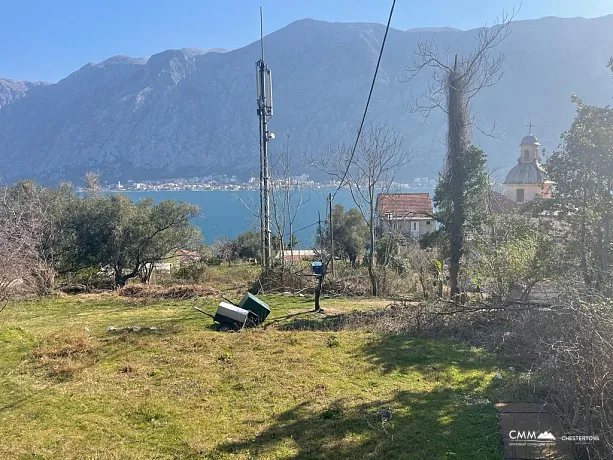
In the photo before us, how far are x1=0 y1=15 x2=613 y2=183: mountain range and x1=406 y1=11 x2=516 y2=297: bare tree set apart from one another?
6012 centimetres

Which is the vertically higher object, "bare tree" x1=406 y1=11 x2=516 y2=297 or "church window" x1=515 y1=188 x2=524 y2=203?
"bare tree" x1=406 y1=11 x2=516 y2=297

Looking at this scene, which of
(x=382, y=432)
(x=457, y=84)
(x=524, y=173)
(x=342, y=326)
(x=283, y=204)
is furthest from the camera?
(x=524, y=173)

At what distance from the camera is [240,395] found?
17.9 feet

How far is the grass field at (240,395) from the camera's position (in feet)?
13.6

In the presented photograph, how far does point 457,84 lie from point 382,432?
36.4 feet

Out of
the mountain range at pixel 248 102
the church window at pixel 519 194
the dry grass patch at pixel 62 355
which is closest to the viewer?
the dry grass patch at pixel 62 355

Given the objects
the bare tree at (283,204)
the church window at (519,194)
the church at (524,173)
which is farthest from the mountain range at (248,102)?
the bare tree at (283,204)

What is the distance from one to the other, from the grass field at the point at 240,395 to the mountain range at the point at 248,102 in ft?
225

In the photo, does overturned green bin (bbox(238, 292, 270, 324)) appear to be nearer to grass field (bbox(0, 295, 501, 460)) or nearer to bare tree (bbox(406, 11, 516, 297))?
grass field (bbox(0, 295, 501, 460))

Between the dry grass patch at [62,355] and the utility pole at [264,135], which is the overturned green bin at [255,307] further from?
the utility pole at [264,135]

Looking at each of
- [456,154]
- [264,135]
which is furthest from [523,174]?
[264,135]

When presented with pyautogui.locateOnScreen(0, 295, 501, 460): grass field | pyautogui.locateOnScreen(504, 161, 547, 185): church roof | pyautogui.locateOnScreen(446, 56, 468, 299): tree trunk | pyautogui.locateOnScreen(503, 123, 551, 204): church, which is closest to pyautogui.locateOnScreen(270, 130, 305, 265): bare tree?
pyautogui.locateOnScreen(446, 56, 468, 299): tree trunk

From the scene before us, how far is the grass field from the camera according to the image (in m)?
4.14

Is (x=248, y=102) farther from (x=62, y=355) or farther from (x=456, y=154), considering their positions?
(x=62, y=355)
